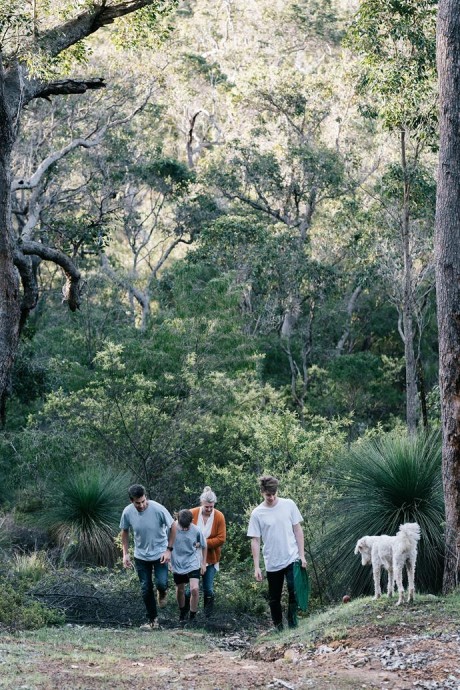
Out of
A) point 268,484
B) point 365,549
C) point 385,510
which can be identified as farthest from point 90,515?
point 268,484

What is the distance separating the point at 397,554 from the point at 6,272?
179 inches

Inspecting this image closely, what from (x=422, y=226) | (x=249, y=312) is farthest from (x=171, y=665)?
(x=249, y=312)

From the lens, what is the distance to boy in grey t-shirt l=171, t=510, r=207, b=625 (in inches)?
417

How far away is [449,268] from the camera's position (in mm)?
11031

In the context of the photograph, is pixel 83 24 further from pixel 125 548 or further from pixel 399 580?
A: pixel 399 580

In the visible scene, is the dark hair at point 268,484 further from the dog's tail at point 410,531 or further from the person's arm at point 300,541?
the dog's tail at point 410,531

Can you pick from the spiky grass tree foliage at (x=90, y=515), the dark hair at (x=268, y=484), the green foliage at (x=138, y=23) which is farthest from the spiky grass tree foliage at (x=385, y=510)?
the green foliage at (x=138, y=23)

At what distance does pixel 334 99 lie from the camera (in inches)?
1398

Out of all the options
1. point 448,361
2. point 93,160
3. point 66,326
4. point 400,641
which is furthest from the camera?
point 93,160

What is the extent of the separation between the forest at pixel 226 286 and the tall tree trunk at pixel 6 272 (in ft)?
0.08

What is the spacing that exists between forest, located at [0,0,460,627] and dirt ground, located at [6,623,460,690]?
2163 millimetres

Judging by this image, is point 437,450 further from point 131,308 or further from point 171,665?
point 131,308

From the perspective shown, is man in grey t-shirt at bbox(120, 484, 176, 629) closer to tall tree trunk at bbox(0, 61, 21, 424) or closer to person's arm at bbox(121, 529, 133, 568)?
person's arm at bbox(121, 529, 133, 568)

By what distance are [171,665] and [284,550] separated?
1723 millimetres
